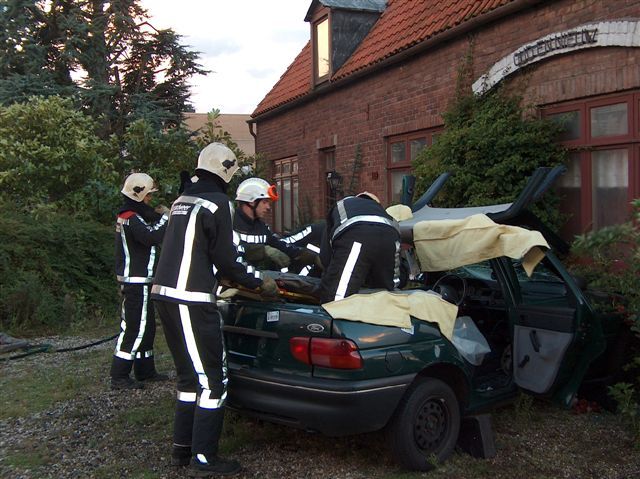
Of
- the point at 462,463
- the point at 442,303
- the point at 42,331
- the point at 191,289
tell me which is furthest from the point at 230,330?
the point at 42,331

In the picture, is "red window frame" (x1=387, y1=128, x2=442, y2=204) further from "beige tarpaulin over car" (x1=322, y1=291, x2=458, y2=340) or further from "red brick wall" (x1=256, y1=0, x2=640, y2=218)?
"beige tarpaulin over car" (x1=322, y1=291, x2=458, y2=340)

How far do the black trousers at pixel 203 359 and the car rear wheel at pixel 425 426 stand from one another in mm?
1044

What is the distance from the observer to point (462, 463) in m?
3.99

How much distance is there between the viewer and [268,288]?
3.99 meters

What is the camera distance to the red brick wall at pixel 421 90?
7.37m

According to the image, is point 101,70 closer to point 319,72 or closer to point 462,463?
point 319,72

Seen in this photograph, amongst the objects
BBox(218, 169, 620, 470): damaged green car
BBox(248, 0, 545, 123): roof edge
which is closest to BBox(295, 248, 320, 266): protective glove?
BBox(218, 169, 620, 470): damaged green car

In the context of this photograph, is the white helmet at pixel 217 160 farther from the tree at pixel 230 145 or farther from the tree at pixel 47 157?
the tree at pixel 47 157

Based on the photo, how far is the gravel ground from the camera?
13.0 ft

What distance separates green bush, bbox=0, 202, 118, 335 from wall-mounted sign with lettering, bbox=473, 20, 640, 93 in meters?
6.30

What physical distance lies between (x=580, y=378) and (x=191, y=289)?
270cm

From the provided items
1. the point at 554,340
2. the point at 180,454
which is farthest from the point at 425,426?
the point at 180,454

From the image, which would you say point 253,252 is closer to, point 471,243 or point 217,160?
point 217,160

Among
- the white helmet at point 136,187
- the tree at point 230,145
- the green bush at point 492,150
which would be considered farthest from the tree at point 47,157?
the green bush at point 492,150
